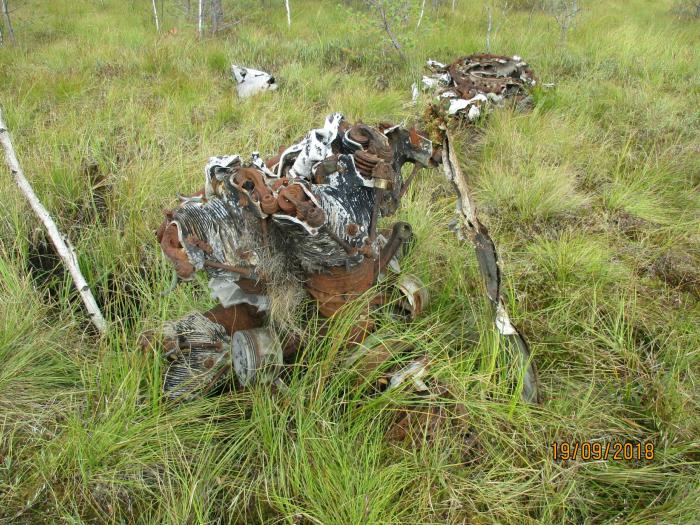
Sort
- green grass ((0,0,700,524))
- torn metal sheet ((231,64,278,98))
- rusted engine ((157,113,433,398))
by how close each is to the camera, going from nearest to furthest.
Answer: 1. rusted engine ((157,113,433,398))
2. green grass ((0,0,700,524))
3. torn metal sheet ((231,64,278,98))

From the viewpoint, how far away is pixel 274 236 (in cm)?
135

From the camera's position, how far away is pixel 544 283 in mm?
2139

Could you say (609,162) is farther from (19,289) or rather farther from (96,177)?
(19,289)

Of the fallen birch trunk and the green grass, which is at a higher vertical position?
the fallen birch trunk

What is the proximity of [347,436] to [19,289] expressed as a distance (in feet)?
4.46

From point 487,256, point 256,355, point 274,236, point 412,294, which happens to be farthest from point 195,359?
point 487,256

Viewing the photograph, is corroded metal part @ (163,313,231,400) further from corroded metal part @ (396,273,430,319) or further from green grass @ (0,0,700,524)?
corroded metal part @ (396,273,430,319)

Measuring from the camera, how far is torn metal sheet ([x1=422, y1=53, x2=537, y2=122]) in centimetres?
355

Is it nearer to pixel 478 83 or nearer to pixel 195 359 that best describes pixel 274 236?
pixel 195 359
